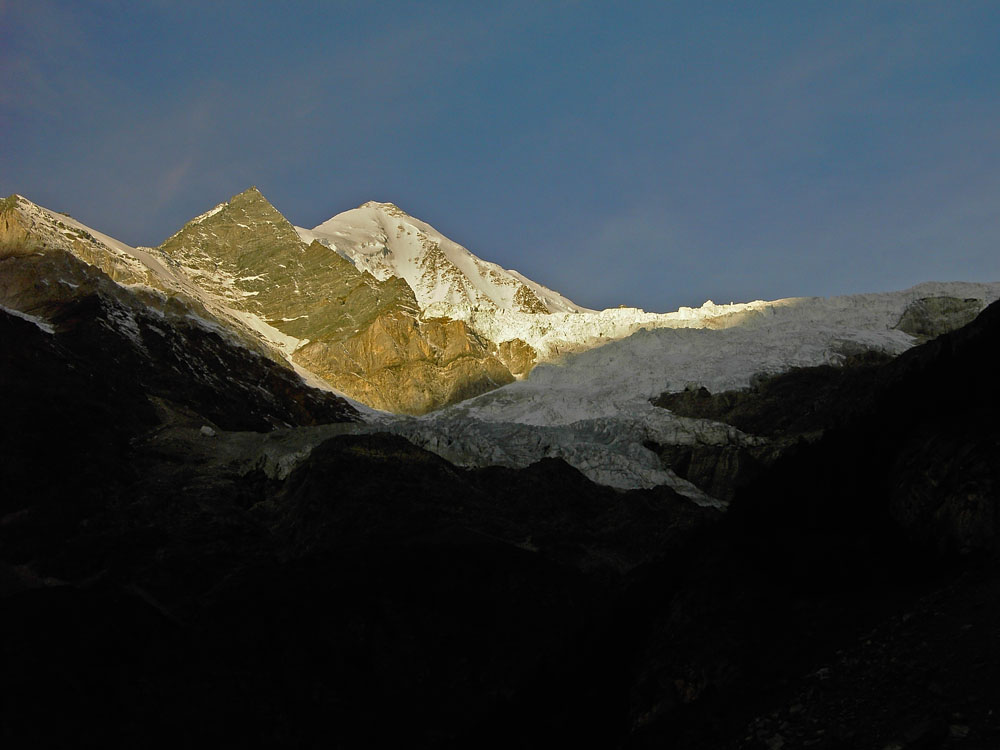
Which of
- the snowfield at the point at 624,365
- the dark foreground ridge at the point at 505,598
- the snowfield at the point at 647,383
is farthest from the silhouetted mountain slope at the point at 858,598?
the snowfield at the point at 647,383

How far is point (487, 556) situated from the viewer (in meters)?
51.3

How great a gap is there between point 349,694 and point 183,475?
1656 inches

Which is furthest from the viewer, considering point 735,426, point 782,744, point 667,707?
point 735,426

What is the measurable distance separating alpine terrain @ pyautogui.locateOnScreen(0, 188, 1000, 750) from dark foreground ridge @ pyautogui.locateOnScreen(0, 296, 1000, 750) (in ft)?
0.37

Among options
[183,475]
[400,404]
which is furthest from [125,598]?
[400,404]

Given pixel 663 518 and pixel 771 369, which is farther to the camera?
pixel 771 369

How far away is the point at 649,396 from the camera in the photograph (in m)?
131

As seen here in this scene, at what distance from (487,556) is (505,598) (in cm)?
417

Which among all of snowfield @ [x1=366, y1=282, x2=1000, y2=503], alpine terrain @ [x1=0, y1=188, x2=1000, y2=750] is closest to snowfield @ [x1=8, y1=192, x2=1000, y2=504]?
snowfield @ [x1=366, y1=282, x2=1000, y2=503]

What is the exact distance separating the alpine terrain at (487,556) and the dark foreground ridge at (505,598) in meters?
0.11

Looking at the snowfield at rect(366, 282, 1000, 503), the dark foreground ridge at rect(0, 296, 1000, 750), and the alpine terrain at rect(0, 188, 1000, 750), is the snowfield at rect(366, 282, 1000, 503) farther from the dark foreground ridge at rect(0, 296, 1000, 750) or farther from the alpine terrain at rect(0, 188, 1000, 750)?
the dark foreground ridge at rect(0, 296, 1000, 750)

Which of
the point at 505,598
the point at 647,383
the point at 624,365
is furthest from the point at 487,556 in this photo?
the point at 624,365

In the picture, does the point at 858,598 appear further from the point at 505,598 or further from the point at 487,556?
the point at 487,556

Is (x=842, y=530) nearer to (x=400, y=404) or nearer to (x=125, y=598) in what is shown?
(x=125, y=598)
